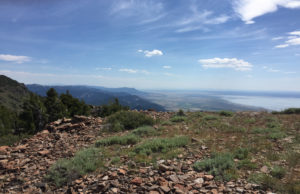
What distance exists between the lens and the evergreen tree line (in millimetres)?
21378

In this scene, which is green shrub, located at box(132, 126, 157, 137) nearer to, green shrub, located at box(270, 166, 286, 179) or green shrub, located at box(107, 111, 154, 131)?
green shrub, located at box(107, 111, 154, 131)

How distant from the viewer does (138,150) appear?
6273 millimetres

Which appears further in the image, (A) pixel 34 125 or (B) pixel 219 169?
(A) pixel 34 125

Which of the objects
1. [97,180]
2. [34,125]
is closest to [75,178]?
[97,180]

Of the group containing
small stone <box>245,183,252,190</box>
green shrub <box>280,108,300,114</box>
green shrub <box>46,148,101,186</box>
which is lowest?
green shrub <box>46,148,101,186</box>

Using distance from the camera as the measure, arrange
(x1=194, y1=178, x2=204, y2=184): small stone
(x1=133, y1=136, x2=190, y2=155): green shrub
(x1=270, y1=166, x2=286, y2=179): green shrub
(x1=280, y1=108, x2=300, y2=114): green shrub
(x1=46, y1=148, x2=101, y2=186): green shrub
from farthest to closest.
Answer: (x1=280, y1=108, x2=300, y2=114): green shrub, (x1=133, y1=136, x2=190, y2=155): green shrub, (x1=46, y1=148, x2=101, y2=186): green shrub, (x1=270, y1=166, x2=286, y2=179): green shrub, (x1=194, y1=178, x2=204, y2=184): small stone

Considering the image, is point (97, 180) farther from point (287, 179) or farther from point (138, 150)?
point (287, 179)

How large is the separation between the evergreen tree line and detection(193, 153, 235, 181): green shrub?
20.5 m

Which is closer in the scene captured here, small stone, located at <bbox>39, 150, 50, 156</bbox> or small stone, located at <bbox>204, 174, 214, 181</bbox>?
small stone, located at <bbox>204, 174, 214, 181</bbox>

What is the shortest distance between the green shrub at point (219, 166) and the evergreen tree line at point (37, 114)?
20.5 metres

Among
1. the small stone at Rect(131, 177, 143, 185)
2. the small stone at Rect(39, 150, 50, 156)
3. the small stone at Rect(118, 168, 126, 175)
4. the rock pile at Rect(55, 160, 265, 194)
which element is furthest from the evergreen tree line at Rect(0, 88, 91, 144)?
the small stone at Rect(131, 177, 143, 185)

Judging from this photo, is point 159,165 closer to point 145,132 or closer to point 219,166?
point 219,166

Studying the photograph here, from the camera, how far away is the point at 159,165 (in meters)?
4.85

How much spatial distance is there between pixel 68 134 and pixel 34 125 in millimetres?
16412
